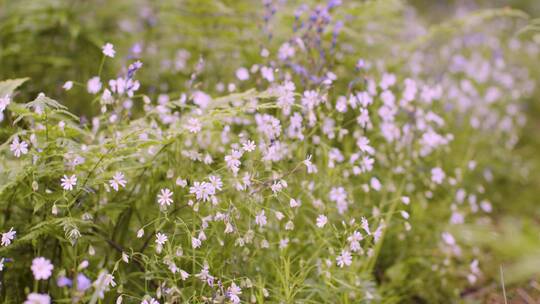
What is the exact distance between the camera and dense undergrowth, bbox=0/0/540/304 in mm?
2121

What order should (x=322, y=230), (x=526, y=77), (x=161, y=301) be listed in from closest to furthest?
(x=161, y=301)
(x=322, y=230)
(x=526, y=77)

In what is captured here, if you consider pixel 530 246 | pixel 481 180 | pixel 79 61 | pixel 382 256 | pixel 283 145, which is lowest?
pixel 481 180

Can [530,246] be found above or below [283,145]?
above

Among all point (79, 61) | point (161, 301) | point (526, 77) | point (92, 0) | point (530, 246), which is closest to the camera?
point (530, 246)

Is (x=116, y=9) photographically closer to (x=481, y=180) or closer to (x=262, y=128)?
(x=262, y=128)

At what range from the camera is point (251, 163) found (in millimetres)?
2219

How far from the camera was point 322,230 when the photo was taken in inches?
102

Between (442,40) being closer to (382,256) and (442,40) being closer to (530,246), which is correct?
(382,256)

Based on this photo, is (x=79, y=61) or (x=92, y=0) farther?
(x=92, y=0)

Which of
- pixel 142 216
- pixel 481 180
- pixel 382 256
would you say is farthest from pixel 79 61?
pixel 481 180

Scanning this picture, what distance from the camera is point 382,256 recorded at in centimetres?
315

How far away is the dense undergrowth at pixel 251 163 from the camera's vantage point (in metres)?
2.12

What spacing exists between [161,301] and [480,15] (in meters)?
3.12

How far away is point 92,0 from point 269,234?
3.13 metres
